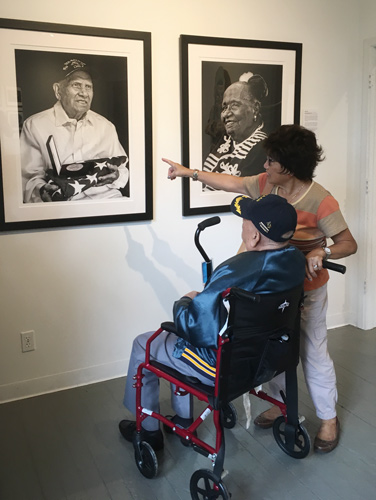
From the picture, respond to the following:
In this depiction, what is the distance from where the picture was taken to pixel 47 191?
9.83 feet

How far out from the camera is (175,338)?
2.38 metres

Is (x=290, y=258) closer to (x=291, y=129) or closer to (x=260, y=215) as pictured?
(x=260, y=215)

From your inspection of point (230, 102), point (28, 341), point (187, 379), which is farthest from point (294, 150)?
point (28, 341)

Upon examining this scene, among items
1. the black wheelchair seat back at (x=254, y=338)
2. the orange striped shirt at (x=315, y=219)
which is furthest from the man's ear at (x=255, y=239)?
the orange striped shirt at (x=315, y=219)

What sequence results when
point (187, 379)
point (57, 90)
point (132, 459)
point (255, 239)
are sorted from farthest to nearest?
point (57, 90) < point (132, 459) < point (187, 379) < point (255, 239)

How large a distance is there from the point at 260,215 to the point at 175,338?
709 millimetres

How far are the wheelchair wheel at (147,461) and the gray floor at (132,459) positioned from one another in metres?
0.03

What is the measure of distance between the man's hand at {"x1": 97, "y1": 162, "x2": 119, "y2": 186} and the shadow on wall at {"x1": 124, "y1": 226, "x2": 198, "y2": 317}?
316 millimetres

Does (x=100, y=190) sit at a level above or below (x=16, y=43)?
below

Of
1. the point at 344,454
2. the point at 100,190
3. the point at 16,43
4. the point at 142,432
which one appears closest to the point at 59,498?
the point at 142,432

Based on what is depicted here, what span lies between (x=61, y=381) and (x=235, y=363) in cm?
157

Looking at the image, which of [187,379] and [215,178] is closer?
[187,379]

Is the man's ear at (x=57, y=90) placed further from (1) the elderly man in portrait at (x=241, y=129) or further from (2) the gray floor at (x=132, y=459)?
(2) the gray floor at (x=132, y=459)

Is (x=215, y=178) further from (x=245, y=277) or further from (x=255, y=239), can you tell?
(x=245, y=277)
